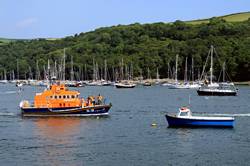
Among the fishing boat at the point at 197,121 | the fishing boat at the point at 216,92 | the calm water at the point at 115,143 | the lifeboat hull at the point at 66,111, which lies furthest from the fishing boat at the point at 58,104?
the fishing boat at the point at 216,92

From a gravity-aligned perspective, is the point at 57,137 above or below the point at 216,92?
below

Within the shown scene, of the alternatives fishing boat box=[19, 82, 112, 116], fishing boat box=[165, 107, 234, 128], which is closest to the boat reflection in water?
fishing boat box=[19, 82, 112, 116]

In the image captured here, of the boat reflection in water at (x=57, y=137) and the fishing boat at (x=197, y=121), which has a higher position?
the fishing boat at (x=197, y=121)

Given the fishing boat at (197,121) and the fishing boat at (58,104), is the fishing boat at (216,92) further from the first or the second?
the fishing boat at (197,121)

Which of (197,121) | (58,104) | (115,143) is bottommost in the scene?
(115,143)

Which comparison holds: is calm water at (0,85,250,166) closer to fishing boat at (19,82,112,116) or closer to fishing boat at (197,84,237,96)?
fishing boat at (19,82,112,116)

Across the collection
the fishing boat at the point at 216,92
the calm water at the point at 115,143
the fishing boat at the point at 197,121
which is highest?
the fishing boat at the point at 216,92

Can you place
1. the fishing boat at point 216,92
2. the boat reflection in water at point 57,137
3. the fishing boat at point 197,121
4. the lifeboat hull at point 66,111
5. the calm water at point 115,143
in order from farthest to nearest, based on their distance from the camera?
the fishing boat at point 216,92, the lifeboat hull at point 66,111, the fishing boat at point 197,121, the boat reflection in water at point 57,137, the calm water at point 115,143

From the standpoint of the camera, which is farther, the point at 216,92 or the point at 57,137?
the point at 216,92

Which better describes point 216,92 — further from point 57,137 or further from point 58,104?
point 57,137

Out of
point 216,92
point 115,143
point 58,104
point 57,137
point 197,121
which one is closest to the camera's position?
point 115,143

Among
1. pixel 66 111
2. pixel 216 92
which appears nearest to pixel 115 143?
pixel 66 111

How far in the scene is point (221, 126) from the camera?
72688 millimetres

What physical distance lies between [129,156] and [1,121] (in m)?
35.8
